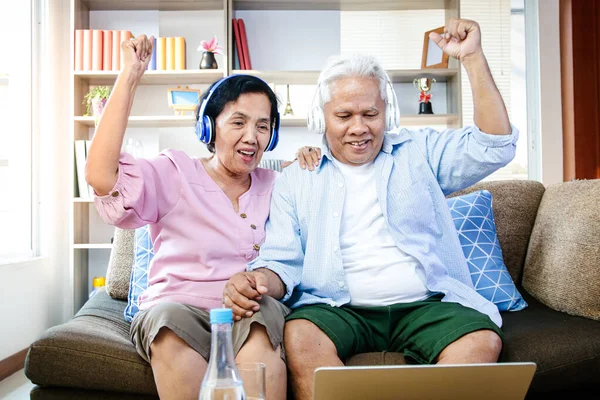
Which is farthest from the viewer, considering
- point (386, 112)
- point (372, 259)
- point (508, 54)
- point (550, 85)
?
point (508, 54)

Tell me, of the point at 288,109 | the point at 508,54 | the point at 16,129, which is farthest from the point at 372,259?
the point at 508,54

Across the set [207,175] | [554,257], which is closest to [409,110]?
[554,257]

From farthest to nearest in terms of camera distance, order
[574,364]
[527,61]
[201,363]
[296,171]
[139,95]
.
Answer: [527,61] → [139,95] → [296,171] → [574,364] → [201,363]

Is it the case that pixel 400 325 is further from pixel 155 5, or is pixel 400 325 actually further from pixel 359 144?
pixel 155 5

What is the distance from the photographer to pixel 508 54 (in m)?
4.67

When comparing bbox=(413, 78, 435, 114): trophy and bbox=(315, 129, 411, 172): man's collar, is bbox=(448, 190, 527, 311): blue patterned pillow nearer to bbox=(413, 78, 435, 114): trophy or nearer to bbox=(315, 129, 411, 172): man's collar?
bbox=(315, 129, 411, 172): man's collar

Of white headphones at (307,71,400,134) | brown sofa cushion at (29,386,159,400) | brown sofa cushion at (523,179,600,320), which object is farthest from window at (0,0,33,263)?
brown sofa cushion at (523,179,600,320)

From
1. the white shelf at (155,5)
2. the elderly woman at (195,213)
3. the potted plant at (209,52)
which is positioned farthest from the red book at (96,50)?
the elderly woman at (195,213)

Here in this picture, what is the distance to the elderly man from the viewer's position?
154 cm

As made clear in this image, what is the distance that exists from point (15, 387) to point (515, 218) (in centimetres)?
226

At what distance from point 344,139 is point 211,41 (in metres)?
2.64

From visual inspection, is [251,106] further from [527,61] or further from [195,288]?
[527,61]

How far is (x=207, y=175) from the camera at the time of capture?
1.78m

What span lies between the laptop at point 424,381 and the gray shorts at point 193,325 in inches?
18.8
